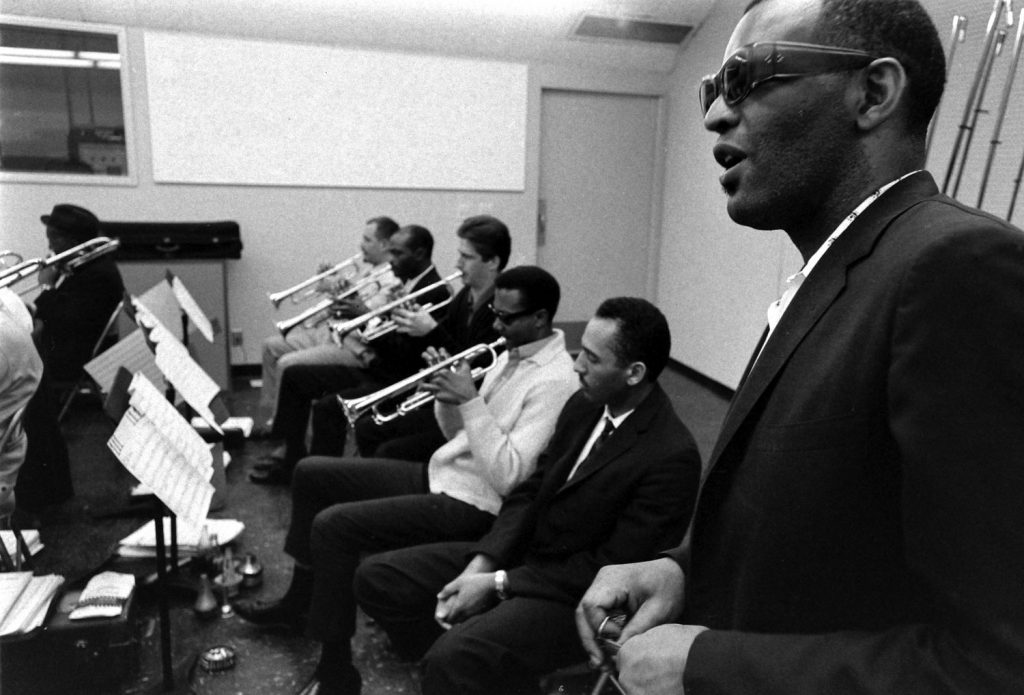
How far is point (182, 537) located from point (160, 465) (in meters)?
1.09

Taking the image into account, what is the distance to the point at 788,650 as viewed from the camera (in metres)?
0.67

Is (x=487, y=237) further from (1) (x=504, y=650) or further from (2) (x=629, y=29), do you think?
(2) (x=629, y=29)

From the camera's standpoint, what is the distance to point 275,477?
151 inches

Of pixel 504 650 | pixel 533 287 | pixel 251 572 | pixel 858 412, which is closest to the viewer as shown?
pixel 858 412

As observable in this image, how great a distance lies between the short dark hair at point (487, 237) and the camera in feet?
11.0

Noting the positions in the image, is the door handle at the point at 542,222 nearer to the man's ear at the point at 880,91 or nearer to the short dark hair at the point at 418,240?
the short dark hair at the point at 418,240

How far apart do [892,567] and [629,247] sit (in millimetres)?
6067

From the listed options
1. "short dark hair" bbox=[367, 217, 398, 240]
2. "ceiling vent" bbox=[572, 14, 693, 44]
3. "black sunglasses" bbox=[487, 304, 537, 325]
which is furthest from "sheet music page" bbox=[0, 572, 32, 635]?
"ceiling vent" bbox=[572, 14, 693, 44]

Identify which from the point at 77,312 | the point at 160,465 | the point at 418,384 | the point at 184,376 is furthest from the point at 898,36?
the point at 77,312

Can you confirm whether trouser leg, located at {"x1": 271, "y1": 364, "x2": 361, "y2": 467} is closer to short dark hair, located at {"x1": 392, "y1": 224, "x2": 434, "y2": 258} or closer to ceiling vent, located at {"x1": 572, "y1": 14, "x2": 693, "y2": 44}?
short dark hair, located at {"x1": 392, "y1": 224, "x2": 434, "y2": 258}

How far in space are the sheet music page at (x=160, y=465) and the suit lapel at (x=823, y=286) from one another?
1632mm

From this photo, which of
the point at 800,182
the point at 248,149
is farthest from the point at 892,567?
the point at 248,149

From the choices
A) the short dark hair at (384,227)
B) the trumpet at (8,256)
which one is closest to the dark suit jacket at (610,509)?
the trumpet at (8,256)

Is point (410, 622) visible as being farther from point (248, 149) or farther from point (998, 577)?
point (248, 149)
